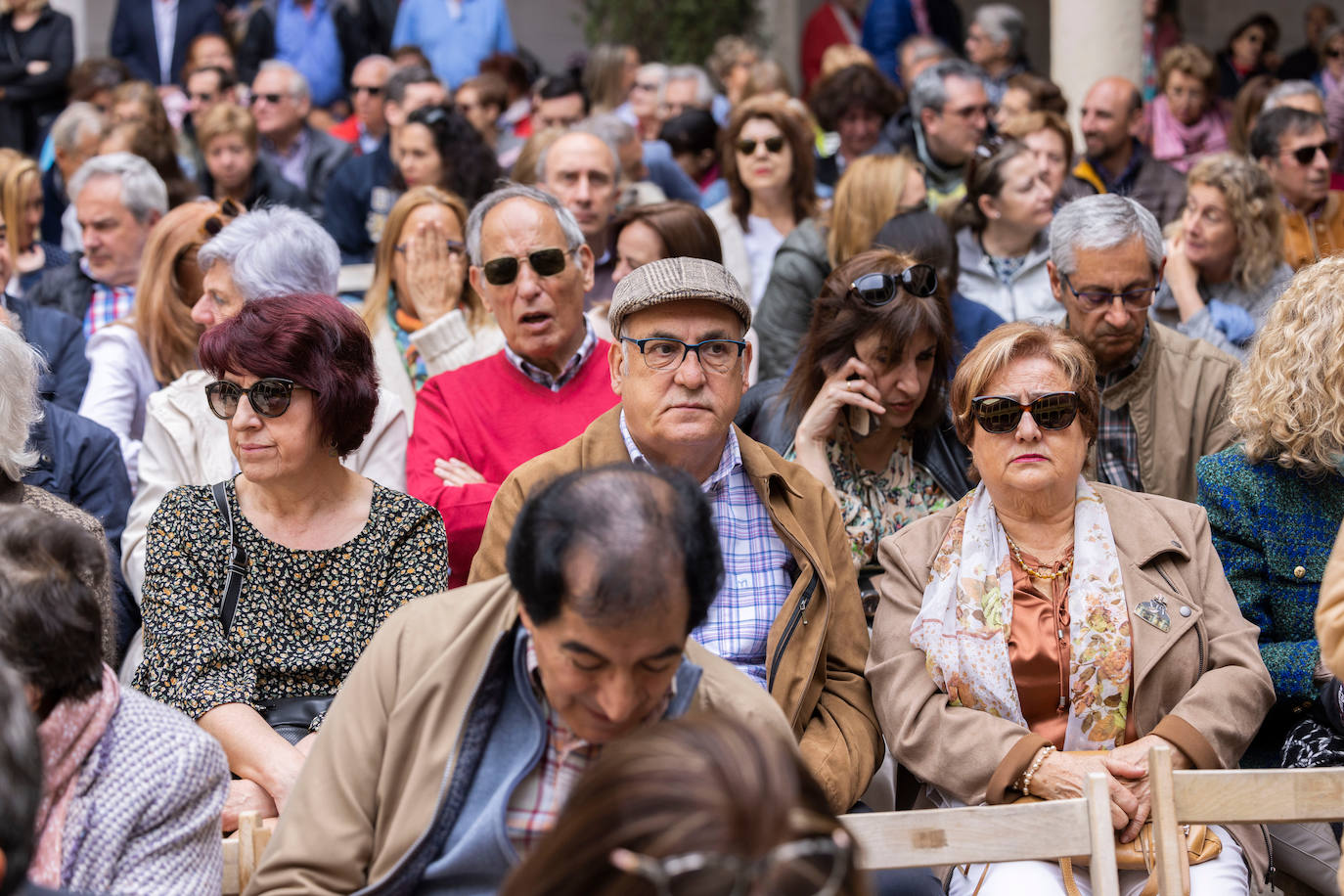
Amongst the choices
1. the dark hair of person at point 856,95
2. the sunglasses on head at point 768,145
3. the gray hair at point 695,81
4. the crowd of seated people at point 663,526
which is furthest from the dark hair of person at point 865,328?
the gray hair at point 695,81

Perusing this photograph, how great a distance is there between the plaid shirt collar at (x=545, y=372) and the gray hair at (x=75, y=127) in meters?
4.51

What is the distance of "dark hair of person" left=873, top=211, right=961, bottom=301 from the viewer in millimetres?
5277

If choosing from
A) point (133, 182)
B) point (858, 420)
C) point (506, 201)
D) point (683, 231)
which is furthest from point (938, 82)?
point (133, 182)

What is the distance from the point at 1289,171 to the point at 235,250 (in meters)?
4.79

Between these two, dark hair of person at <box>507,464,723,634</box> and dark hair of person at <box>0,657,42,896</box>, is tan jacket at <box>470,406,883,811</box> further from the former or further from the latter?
dark hair of person at <box>0,657,42,896</box>

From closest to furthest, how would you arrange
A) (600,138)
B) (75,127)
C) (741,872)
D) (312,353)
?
(741,872) < (312,353) < (600,138) < (75,127)

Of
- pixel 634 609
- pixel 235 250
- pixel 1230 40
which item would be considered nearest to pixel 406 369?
pixel 235 250

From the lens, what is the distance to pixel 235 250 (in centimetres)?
474

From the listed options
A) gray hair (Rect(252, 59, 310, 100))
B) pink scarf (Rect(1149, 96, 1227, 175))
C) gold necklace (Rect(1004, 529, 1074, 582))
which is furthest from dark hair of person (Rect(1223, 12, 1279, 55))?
gold necklace (Rect(1004, 529, 1074, 582))

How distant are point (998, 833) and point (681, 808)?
1.35m

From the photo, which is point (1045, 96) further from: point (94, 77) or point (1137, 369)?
point (94, 77)

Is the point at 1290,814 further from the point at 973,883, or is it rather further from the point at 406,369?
the point at 406,369

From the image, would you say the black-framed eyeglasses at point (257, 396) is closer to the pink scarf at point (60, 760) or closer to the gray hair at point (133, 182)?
the pink scarf at point (60, 760)

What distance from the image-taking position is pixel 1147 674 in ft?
11.1
